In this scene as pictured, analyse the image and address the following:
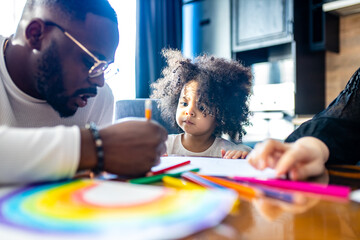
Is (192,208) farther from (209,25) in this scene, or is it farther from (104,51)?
(209,25)

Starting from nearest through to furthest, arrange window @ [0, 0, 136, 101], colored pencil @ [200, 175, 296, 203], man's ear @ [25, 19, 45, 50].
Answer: colored pencil @ [200, 175, 296, 203], man's ear @ [25, 19, 45, 50], window @ [0, 0, 136, 101]

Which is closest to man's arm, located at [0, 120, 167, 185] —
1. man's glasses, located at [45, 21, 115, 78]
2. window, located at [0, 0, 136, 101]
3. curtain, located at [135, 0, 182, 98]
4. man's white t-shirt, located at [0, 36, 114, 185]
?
man's white t-shirt, located at [0, 36, 114, 185]

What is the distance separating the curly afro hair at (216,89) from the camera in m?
1.36

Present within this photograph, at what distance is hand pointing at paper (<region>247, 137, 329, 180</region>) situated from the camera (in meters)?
0.45

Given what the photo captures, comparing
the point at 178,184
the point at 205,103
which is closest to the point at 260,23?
the point at 205,103

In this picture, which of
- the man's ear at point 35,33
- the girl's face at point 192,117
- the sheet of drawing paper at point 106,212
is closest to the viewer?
the sheet of drawing paper at point 106,212

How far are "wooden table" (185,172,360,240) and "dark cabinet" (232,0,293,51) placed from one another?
225 centimetres

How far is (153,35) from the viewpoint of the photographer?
299 cm

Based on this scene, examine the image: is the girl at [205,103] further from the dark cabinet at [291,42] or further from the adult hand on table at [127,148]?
the dark cabinet at [291,42]

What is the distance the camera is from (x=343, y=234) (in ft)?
0.85

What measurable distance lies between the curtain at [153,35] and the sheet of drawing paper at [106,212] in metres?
2.53

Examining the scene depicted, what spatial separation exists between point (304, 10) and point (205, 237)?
2.56 meters

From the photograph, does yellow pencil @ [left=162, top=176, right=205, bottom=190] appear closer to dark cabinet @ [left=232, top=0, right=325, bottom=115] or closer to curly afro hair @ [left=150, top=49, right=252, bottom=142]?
curly afro hair @ [left=150, top=49, right=252, bottom=142]

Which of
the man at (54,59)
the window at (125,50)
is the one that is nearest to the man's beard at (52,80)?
the man at (54,59)
